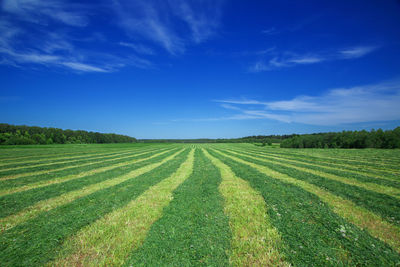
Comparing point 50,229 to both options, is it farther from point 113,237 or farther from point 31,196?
point 31,196

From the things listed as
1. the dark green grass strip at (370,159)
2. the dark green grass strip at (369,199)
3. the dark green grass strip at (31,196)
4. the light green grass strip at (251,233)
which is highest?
the dark green grass strip at (370,159)


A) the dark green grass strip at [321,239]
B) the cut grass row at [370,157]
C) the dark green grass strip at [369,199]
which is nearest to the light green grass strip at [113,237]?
the dark green grass strip at [321,239]

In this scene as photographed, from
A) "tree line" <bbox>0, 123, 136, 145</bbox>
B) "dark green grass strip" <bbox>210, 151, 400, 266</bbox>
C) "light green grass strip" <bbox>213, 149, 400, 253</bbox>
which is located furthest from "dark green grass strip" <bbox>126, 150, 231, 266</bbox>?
"tree line" <bbox>0, 123, 136, 145</bbox>

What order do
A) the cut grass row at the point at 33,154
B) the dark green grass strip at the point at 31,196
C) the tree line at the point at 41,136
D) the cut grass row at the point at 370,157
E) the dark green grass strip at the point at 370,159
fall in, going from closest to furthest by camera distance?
the dark green grass strip at the point at 31,196, the dark green grass strip at the point at 370,159, the cut grass row at the point at 370,157, the cut grass row at the point at 33,154, the tree line at the point at 41,136

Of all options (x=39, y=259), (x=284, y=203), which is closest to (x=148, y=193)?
(x=39, y=259)

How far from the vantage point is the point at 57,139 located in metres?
87.8

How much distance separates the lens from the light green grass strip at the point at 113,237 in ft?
12.2

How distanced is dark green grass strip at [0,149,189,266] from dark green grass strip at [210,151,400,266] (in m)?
6.48

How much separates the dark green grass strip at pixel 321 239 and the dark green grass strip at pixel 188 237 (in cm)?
188

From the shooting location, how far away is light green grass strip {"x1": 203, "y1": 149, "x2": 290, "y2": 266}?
376cm

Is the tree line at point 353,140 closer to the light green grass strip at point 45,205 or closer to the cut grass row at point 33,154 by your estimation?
the light green grass strip at point 45,205

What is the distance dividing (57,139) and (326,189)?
123m

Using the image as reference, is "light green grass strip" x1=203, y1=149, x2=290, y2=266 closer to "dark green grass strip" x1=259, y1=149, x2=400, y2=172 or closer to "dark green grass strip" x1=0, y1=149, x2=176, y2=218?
"dark green grass strip" x1=0, y1=149, x2=176, y2=218

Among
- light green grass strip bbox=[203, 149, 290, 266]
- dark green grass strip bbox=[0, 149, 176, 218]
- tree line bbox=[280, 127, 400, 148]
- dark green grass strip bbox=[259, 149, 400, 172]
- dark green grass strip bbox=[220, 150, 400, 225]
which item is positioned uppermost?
tree line bbox=[280, 127, 400, 148]
